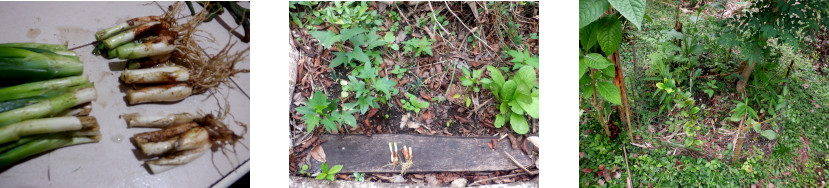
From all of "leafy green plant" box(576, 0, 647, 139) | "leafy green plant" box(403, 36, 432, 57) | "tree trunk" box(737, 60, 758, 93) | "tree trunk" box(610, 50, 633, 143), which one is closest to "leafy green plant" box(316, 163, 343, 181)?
"leafy green plant" box(403, 36, 432, 57)

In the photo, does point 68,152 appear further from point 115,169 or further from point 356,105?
point 356,105

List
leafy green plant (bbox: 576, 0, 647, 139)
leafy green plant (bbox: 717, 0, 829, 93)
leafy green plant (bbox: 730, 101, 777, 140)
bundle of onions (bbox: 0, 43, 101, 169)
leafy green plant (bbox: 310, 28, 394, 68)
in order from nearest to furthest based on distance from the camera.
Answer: leafy green plant (bbox: 576, 0, 647, 139), bundle of onions (bbox: 0, 43, 101, 169), leafy green plant (bbox: 310, 28, 394, 68), leafy green plant (bbox: 717, 0, 829, 93), leafy green plant (bbox: 730, 101, 777, 140)

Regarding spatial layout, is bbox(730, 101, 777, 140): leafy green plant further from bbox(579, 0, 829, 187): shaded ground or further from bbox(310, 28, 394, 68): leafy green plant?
bbox(310, 28, 394, 68): leafy green plant

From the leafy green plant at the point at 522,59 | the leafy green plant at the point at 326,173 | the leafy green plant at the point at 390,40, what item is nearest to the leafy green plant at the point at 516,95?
the leafy green plant at the point at 522,59

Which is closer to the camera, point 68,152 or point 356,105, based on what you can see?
point 68,152

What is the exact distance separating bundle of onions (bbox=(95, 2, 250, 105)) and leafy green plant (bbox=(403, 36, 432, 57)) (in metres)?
0.44

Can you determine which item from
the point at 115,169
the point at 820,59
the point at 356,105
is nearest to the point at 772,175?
the point at 820,59

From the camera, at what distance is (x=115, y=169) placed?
802 mm

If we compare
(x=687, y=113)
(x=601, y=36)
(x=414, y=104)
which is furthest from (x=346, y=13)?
(x=687, y=113)

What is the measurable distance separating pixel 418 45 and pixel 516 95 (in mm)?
323

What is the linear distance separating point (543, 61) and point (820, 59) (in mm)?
1247

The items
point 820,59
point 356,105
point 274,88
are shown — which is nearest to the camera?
point 274,88

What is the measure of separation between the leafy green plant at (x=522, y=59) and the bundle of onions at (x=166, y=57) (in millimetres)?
683

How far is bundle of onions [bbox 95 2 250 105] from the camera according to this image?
2.66 feet
